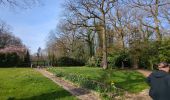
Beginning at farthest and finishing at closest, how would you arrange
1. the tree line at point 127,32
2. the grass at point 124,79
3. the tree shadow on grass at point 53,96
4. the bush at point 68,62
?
the bush at point 68,62 < the tree line at point 127,32 < the grass at point 124,79 < the tree shadow on grass at point 53,96

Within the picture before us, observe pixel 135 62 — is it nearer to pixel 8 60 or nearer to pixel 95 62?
pixel 95 62

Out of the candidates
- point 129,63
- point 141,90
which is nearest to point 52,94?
point 141,90

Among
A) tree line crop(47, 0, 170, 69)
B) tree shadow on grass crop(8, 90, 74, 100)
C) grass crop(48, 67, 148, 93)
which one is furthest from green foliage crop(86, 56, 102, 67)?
tree shadow on grass crop(8, 90, 74, 100)

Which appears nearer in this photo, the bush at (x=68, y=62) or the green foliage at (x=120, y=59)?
the green foliage at (x=120, y=59)

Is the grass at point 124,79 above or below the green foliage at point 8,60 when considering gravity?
below

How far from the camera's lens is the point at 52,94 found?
1692cm

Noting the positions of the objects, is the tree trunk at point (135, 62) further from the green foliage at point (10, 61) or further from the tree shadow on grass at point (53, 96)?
the tree shadow on grass at point (53, 96)

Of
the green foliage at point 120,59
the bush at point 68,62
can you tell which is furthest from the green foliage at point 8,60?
the green foliage at point 120,59

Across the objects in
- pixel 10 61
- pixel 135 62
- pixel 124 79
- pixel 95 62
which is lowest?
pixel 124 79

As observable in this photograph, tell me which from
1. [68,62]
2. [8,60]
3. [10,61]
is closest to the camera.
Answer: [8,60]

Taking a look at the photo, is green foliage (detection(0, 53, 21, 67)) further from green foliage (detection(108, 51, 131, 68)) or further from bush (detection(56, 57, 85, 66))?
green foliage (detection(108, 51, 131, 68))

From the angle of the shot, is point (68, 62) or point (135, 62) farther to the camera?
point (68, 62)

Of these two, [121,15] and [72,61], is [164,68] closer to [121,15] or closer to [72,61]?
[121,15]

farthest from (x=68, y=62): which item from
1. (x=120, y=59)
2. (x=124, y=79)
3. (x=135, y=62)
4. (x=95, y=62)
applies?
(x=124, y=79)
